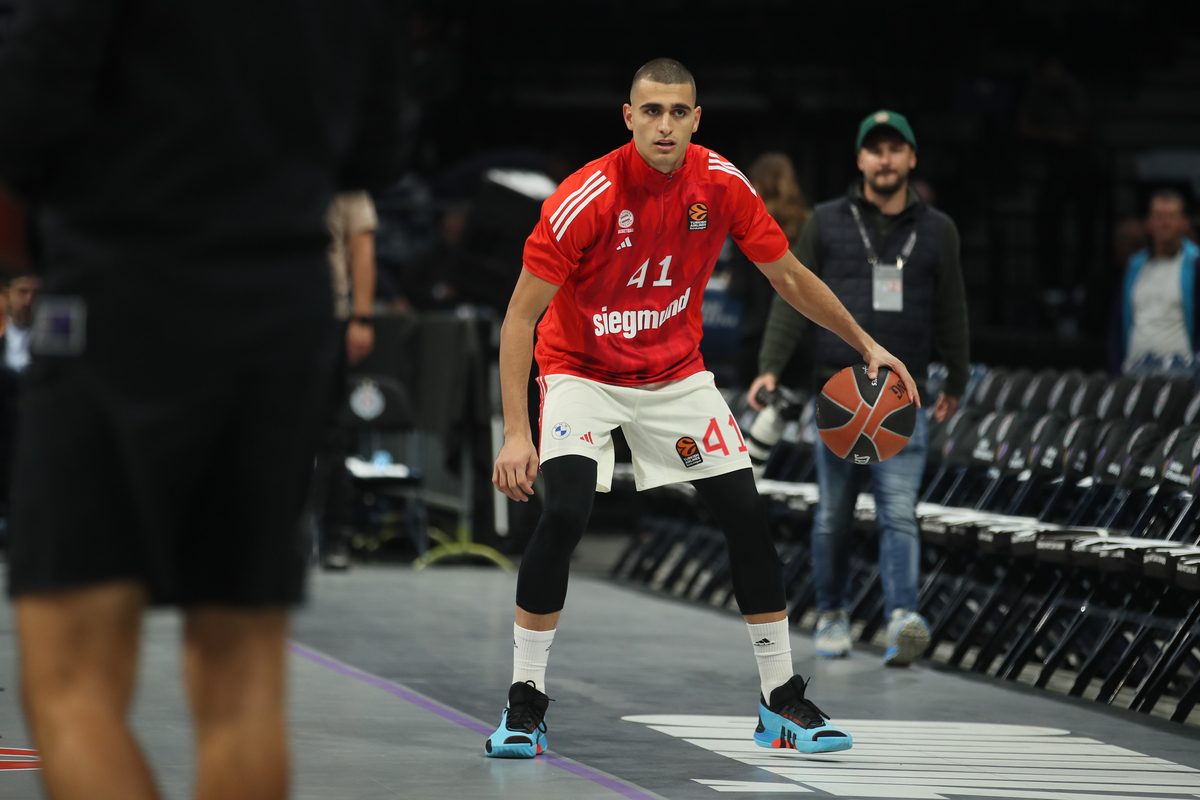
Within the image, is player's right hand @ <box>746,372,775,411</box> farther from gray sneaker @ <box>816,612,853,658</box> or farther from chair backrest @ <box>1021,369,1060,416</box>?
chair backrest @ <box>1021,369,1060,416</box>

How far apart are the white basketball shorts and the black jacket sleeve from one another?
2.68 metres

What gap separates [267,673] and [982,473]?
5.99m

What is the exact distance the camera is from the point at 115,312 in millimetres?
2053

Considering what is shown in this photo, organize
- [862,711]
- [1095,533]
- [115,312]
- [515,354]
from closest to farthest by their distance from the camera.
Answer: [115,312]
[515,354]
[862,711]
[1095,533]

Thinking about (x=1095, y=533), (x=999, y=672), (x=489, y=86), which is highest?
(x=489, y=86)

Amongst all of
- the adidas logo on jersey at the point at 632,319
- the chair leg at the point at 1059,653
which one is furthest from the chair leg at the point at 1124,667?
the adidas logo on jersey at the point at 632,319

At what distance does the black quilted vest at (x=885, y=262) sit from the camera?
21.5 ft

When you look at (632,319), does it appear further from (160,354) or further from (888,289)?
(160,354)

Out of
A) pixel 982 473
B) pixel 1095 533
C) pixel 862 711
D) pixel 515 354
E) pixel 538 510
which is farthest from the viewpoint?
pixel 538 510

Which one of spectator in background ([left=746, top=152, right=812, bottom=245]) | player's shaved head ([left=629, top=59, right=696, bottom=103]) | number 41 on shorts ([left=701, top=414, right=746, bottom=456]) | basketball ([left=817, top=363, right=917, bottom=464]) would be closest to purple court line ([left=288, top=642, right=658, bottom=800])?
number 41 on shorts ([left=701, top=414, right=746, bottom=456])

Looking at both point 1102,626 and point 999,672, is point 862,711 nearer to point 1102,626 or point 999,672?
point 999,672

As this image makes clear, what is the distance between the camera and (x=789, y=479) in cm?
923

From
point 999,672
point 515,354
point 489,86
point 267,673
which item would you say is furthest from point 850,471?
point 489,86

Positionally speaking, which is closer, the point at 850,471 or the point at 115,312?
the point at 115,312
